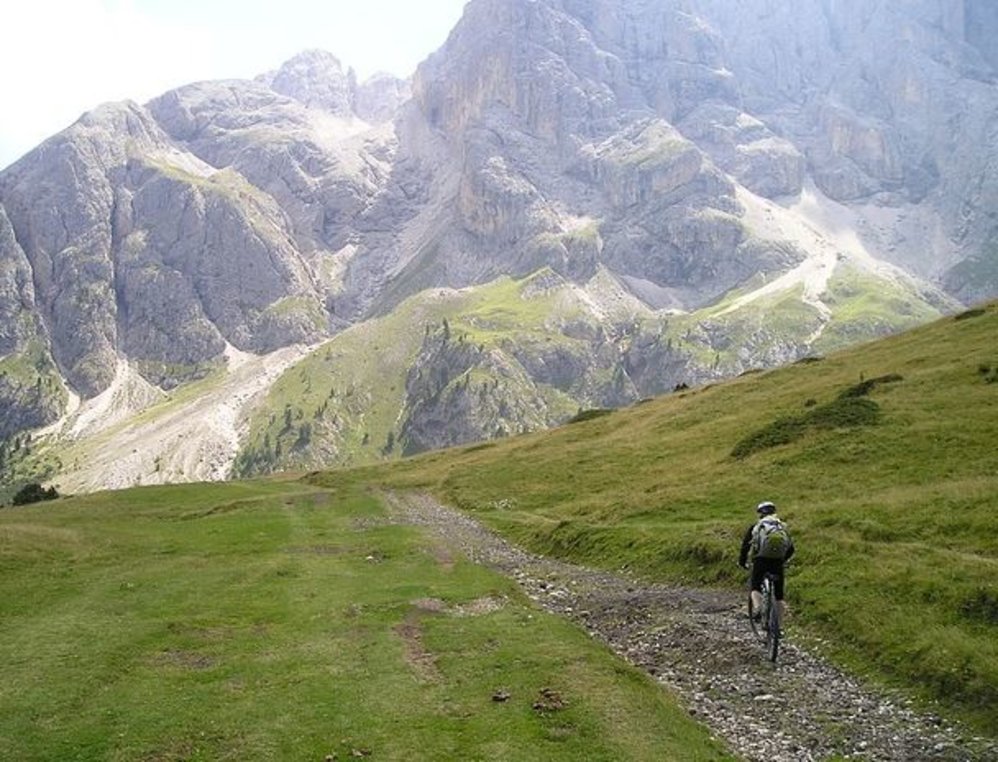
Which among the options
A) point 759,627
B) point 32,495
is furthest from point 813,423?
point 32,495

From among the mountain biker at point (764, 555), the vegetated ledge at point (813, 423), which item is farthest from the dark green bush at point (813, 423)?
the mountain biker at point (764, 555)

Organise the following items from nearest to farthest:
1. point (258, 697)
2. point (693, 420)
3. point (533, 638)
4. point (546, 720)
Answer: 1. point (546, 720)
2. point (258, 697)
3. point (533, 638)
4. point (693, 420)

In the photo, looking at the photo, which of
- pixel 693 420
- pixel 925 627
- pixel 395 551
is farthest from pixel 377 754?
pixel 693 420

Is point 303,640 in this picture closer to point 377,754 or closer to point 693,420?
point 377,754

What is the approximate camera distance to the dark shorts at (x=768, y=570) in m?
24.5

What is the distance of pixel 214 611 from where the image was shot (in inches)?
1291

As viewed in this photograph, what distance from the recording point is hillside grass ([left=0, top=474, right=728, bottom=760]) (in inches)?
722

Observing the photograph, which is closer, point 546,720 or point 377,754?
point 377,754

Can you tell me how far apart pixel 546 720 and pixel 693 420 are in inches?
2605

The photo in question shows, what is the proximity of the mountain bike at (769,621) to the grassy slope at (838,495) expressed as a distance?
209cm

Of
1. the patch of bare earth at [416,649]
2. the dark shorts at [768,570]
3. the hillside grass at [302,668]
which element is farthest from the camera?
the dark shorts at [768,570]

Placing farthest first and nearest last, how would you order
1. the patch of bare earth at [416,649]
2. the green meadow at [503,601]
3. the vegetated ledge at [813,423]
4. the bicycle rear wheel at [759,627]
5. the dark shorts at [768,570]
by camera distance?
the vegetated ledge at [813,423] → the bicycle rear wheel at [759,627] → the dark shorts at [768,570] → the patch of bare earth at [416,649] → the green meadow at [503,601]

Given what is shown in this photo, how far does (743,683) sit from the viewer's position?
72.8ft

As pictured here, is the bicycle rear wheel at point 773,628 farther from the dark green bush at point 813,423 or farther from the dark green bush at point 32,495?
the dark green bush at point 32,495
